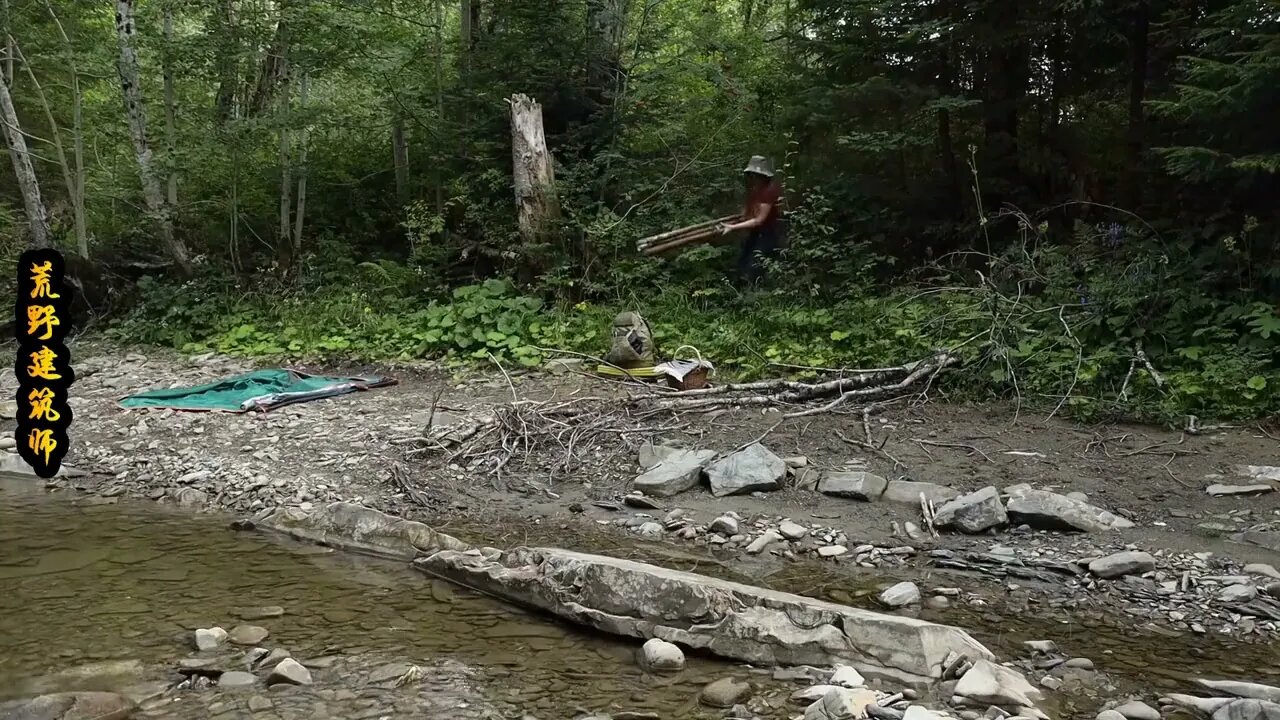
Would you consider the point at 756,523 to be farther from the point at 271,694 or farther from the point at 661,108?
the point at 661,108

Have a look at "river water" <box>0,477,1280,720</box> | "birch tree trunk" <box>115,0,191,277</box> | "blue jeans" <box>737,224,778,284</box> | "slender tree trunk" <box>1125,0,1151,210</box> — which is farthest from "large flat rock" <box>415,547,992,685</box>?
"birch tree trunk" <box>115,0,191,277</box>

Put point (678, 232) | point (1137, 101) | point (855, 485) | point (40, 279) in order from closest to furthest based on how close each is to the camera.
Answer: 1. point (855, 485)
2. point (40, 279)
3. point (1137, 101)
4. point (678, 232)

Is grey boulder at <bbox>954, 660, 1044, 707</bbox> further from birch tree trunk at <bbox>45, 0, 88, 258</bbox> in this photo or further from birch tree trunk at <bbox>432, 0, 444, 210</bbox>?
birch tree trunk at <bbox>45, 0, 88, 258</bbox>

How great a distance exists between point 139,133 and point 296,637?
10.4 metres

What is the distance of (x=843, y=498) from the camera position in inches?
210

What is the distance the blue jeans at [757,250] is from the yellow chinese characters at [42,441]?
7073 millimetres

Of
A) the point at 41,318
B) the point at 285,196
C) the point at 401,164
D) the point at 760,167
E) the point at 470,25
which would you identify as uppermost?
the point at 470,25

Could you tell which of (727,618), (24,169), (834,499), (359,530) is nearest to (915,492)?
(834,499)

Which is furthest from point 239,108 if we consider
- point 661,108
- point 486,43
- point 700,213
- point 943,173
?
point 943,173

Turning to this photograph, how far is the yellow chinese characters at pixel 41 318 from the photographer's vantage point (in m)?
6.61

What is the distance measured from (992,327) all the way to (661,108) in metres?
5.96

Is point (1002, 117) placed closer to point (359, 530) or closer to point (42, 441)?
point (359, 530)

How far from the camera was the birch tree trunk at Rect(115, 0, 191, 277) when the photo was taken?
435 inches

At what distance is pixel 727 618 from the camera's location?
11.7 ft
